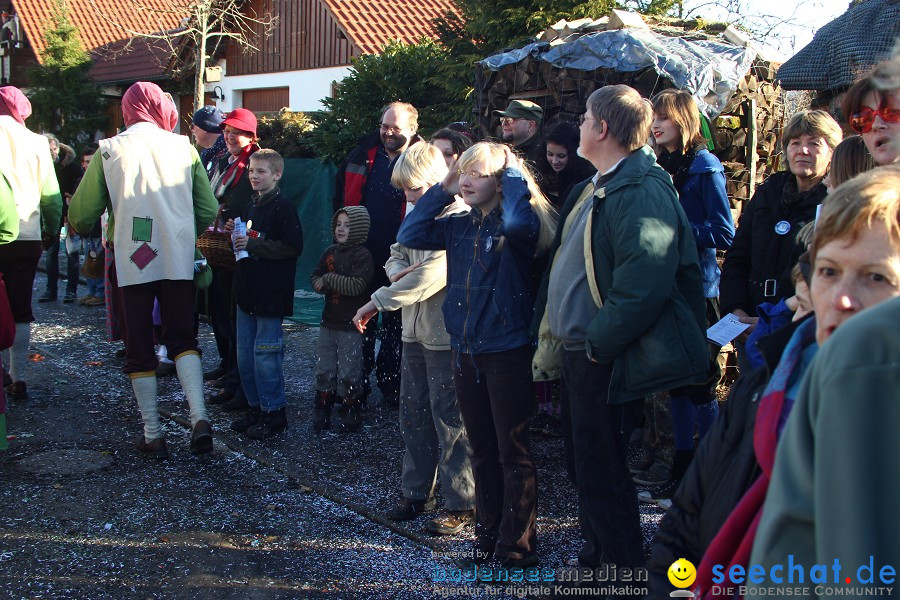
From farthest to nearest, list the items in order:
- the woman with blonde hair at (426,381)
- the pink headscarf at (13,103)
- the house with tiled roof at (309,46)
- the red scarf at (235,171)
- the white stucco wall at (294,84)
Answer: the white stucco wall at (294,84) → the house with tiled roof at (309,46) → the red scarf at (235,171) → the pink headscarf at (13,103) → the woman with blonde hair at (426,381)

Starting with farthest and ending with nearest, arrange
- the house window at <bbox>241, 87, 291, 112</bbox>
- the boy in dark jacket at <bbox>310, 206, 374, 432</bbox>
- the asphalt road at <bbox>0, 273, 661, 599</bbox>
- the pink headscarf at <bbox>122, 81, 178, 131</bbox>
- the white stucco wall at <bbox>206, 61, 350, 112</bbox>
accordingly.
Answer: the house window at <bbox>241, 87, 291, 112</bbox> → the white stucco wall at <bbox>206, 61, 350, 112</bbox> → the boy in dark jacket at <bbox>310, 206, 374, 432</bbox> → the pink headscarf at <bbox>122, 81, 178, 131</bbox> → the asphalt road at <bbox>0, 273, 661, 599</bbox>

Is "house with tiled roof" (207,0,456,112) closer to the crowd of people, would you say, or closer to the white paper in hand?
the crowd of people

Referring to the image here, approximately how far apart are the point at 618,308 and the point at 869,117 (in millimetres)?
1341

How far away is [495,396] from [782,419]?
208cm

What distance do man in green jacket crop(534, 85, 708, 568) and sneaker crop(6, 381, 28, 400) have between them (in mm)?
4765

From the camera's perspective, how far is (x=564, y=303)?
10.8 ft

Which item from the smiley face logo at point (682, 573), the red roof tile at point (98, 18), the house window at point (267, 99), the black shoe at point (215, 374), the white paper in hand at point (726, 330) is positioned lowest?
the black shoe at point (215, 374)

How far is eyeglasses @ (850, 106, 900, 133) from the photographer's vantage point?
3.13 metres

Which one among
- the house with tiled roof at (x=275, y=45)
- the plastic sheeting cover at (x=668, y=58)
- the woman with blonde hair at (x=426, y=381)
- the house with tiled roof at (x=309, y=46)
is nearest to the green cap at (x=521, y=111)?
the woman with blonde hair at (x=426, y=381)

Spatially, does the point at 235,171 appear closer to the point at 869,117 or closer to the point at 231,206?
the point at 231,206

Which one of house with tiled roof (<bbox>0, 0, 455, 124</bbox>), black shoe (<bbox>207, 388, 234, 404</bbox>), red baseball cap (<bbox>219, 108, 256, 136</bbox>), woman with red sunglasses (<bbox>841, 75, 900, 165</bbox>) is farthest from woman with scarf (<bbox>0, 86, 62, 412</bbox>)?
house with tiled roof (<bbox>0, 0, 455, 124</bbox>)

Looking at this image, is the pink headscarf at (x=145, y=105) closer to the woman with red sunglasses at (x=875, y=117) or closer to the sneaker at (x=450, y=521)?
the sneaker at (x=450, y=521)

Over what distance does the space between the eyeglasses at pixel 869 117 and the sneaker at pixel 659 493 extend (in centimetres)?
210

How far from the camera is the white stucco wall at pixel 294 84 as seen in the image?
2053 cm
